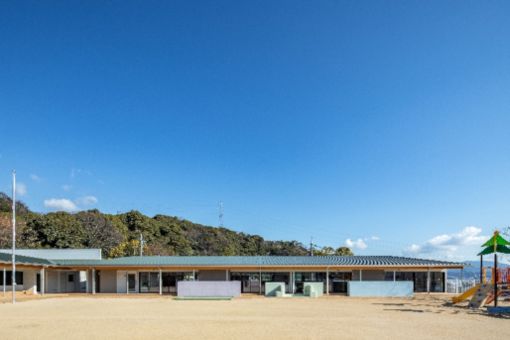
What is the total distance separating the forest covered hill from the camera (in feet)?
190

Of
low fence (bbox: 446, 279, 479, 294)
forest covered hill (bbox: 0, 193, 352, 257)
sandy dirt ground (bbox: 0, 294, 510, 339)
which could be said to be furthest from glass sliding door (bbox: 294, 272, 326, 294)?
forest covered hill (bbox: 0, 193, 352, 257)

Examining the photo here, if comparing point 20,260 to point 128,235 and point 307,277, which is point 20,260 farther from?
point 128,235

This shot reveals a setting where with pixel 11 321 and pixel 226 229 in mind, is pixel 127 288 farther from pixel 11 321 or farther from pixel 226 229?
pixel 226 229

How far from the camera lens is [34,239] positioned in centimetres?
5722

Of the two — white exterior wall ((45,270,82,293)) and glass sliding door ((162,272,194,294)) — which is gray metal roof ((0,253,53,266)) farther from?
glass sliding door ((162,272,194,294))

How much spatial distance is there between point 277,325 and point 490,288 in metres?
12.1

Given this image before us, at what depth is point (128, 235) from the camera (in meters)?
70.8

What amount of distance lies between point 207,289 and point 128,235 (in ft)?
141

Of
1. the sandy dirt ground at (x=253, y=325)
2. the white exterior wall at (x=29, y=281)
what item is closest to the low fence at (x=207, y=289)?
the sandy dirt ground at (x=253, y=325)

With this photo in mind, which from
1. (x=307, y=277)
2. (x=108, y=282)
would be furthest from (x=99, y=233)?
(x=307, y=277)

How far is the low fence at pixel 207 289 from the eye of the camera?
3053 cm

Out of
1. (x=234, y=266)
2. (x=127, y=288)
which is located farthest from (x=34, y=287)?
(x=234, y=266)

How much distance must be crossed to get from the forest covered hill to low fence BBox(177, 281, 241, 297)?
28427 mm

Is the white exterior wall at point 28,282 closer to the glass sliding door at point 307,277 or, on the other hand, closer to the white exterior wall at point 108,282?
the white exterior wall at point 108,282
